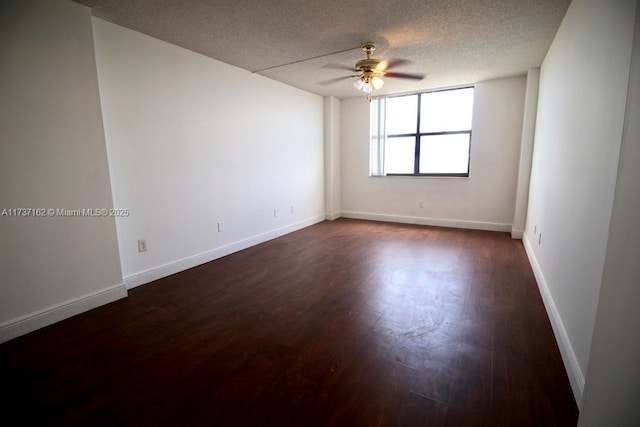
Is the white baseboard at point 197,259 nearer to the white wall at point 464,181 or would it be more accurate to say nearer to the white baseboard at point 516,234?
the white wall at point 464,181

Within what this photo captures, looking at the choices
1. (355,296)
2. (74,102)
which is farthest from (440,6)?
(74,102)

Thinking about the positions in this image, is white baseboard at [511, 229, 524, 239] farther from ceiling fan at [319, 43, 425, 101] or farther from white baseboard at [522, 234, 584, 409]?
ceiling fan at [319, 43, 425, 101]

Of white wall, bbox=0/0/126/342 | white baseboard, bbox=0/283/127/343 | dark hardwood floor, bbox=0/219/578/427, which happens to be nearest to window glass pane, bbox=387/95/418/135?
dark hardwood floor, bbox=0/219/578/427

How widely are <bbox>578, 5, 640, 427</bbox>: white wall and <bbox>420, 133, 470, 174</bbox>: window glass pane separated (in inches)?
169

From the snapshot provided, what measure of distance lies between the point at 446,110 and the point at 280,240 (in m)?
3.56

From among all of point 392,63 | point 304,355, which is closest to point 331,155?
point 392,63

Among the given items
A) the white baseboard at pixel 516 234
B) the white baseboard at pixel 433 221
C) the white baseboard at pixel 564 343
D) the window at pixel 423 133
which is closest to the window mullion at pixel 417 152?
the window at pixel 423 133

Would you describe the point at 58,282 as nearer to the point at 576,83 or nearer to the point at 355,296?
the point at 355,296

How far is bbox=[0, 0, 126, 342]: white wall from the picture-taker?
1902 millimetres

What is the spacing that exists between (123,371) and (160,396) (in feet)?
1.21

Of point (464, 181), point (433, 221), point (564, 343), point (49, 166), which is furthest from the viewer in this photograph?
point (433, 221)

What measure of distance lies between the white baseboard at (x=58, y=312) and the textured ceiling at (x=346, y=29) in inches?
91.1

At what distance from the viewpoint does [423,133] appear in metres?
5.01

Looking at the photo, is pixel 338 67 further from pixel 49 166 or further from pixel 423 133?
pixel 49 166
